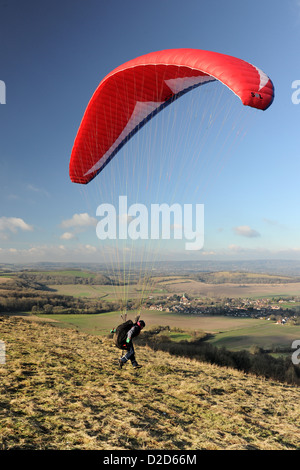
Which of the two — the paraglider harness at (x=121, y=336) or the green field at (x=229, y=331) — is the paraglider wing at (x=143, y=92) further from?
the green field at (x=229, y=331)

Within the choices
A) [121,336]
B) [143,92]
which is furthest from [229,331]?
[143,92]

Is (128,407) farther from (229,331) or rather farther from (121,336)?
(229,331)

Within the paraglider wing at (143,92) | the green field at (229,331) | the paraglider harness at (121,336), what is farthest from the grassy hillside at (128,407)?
the green field at (229,331)

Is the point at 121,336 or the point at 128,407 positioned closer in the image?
the point at 128,407

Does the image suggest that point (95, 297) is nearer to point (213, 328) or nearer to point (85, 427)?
point (213, 328)

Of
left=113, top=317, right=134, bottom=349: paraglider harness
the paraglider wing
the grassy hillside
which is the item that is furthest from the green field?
left=113, top=317, right=134, bottom=349: paraglider harness

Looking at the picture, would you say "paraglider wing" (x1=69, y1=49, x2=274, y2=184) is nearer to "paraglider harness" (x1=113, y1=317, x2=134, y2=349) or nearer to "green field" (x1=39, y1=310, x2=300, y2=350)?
"paraglider harness" (x1=113, y1=317, x2=134, y2=349)

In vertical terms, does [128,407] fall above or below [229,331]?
above

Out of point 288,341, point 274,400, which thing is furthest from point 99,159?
point 288,341
